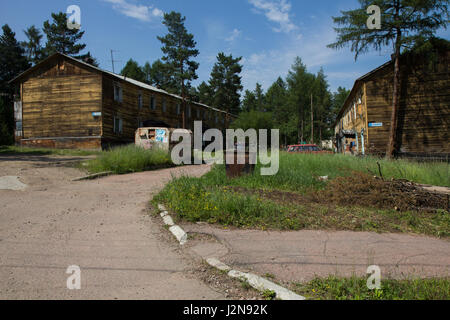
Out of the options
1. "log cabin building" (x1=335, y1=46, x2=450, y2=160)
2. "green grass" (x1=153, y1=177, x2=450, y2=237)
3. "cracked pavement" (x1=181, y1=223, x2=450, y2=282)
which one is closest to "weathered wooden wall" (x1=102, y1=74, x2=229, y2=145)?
"green grass" (x1=153, y1=177, x2=450, y2=237)

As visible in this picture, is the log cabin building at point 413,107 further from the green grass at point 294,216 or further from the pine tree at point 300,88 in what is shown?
the pine tree at point 300,88

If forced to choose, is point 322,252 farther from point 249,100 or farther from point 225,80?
point 249,100

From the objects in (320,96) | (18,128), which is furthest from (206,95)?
(18,128)

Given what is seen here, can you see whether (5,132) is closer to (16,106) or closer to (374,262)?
(16,106)

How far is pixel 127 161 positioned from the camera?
1241 cm

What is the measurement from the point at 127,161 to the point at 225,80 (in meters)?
41.0

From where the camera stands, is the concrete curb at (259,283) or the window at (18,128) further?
the window at (18,128)

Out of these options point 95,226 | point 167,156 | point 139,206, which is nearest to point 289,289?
point 95,226

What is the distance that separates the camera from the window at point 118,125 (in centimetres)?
2617

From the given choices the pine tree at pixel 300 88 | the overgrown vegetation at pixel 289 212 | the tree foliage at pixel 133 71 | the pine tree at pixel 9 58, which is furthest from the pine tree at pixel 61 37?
the overgrown vegetation at pixel 289 212

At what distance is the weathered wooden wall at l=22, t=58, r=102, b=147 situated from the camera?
79.2 feet

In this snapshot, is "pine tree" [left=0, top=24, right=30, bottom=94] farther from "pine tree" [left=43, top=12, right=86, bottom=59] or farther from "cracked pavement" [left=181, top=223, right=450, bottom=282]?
"cracked pavement" [left=181, top=223, right=450, bottom=282]

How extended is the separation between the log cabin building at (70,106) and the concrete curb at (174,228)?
20.4 meters

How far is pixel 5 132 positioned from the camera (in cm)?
3125
